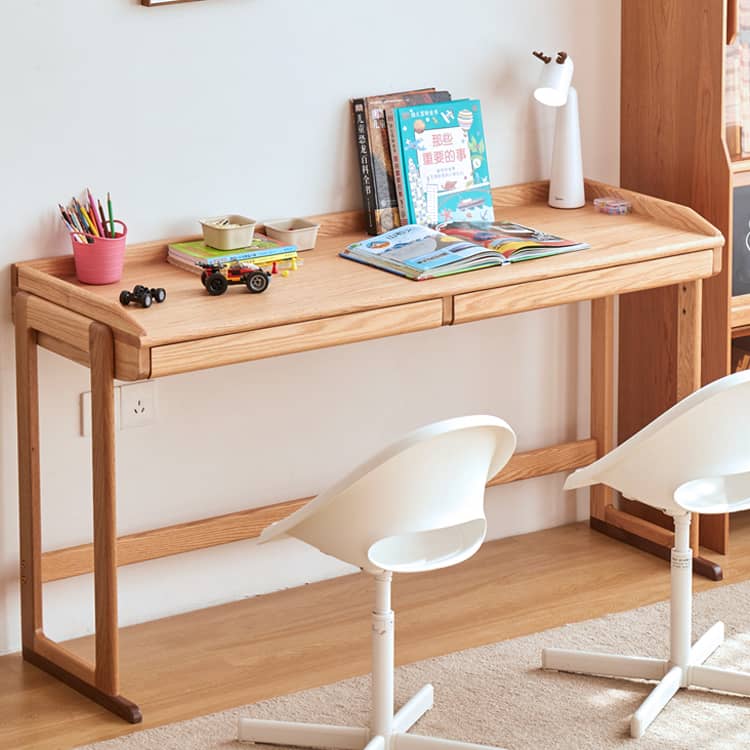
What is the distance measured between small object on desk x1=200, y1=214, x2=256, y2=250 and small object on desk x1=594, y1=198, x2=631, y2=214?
854 mm

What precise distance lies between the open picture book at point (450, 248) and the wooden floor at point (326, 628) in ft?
2.52

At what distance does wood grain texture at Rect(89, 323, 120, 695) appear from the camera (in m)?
2.78

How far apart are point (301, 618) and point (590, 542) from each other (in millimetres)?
802

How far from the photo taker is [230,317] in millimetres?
2797

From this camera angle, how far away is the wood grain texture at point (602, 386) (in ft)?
12.4

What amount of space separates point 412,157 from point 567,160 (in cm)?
42

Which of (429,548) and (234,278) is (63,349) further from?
(429,548)

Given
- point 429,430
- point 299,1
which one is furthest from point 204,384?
point 429,430

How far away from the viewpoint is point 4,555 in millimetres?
3156

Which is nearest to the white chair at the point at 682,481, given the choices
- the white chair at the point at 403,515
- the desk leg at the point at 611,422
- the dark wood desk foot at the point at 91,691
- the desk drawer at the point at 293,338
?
the white chair at the point at 403,515

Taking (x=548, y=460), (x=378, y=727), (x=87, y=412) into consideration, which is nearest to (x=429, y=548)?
(x=378, y=727)

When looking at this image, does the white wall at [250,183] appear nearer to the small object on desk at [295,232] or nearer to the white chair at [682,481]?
the small object on desk at [295,232]

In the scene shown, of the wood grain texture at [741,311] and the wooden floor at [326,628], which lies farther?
the wood grain texture at [741,311]

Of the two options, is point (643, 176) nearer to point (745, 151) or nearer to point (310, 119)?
point (745, 151)
